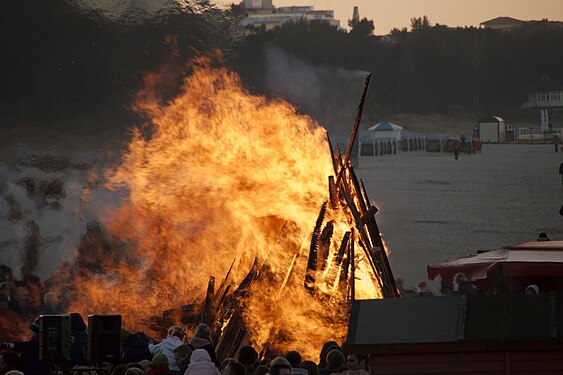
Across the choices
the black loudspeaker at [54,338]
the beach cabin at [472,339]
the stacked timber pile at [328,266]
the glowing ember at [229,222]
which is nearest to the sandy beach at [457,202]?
the glowing ember at [229,222]

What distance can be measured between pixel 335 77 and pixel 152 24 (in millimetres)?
9209

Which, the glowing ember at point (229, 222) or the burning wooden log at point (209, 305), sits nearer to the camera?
the glowing ember at point (229, 222)

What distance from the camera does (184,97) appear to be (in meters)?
17.4

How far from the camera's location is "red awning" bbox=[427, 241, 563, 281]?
15.1 meters

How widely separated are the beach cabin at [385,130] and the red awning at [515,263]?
90.4 ft

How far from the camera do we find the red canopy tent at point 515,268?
15.2 metres

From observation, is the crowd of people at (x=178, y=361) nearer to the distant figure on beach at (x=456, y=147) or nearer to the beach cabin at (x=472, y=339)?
the beach cabin at (x=472, y=339)

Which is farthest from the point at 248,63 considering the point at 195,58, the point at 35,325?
the point at 35,325

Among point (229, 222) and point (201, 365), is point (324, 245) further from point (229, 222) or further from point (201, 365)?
point (201, 365)

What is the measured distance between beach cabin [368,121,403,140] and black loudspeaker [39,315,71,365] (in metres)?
35.1

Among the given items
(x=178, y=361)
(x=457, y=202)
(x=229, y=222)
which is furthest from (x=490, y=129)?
(x=178, y=361)

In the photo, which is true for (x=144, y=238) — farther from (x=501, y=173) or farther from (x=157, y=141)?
(x=501, y=173)

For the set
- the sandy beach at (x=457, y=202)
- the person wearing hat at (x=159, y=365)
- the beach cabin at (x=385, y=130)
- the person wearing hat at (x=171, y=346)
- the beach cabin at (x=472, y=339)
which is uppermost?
the beach cabin at (x=472, y=339)

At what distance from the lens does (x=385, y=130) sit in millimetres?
46594
